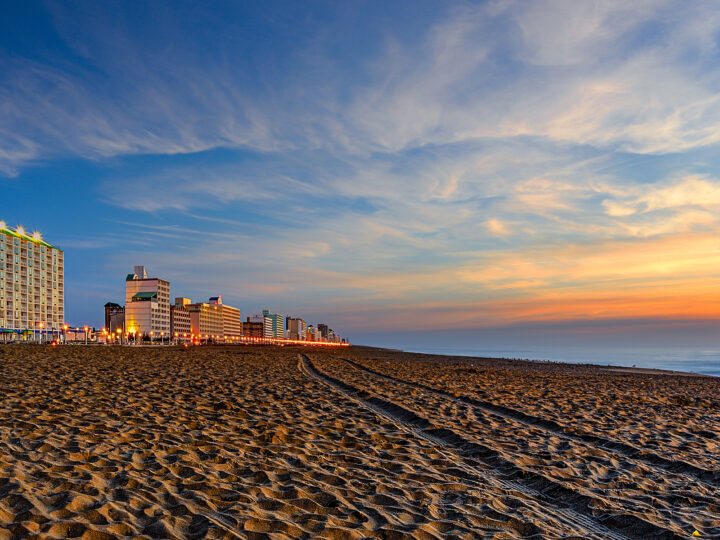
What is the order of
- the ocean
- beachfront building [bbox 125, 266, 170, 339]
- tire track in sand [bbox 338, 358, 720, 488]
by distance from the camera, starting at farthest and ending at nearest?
beachfront building [bbox 125, 266, 170, 339] → the ocean → tire track in sand [bbox 338, 358, 720, 488]

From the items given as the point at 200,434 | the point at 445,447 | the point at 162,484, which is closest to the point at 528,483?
the point at 445,447

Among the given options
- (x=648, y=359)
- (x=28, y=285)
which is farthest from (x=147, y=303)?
(x=648, y=359)

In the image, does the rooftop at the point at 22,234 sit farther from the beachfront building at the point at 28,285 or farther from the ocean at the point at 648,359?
the ocean at the point at 648,359

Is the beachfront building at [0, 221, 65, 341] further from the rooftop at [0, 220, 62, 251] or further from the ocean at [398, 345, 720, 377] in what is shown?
the ocean at [398, 345, 720, 377]

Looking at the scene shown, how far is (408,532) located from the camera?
15.5ft

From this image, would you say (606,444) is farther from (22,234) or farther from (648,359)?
(22,234)

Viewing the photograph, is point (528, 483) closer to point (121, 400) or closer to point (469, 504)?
point (469, 504)

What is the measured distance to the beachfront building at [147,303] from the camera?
177 m

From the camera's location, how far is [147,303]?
584 ft

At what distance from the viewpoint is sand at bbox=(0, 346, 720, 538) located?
489 cm

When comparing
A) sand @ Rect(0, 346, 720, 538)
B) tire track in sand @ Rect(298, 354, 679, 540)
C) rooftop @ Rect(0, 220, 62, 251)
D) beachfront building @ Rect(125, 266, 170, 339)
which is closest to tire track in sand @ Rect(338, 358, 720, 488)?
sand @ Rect(0, 346, 720, 538)

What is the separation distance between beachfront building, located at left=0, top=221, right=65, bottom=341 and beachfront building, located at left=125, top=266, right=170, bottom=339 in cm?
3181

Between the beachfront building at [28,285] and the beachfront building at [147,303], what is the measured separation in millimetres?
31808

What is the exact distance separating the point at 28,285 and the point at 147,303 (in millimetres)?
48689
